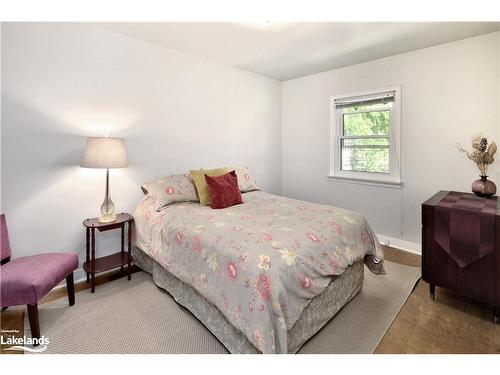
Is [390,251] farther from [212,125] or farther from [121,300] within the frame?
[121,300]

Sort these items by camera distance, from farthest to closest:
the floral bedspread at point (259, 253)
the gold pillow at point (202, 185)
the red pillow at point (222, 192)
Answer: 1. the gold pillow at point (202, 185)
2. the red pillow at point (222, 192)
3. the floral bedspread at point (259, 253)

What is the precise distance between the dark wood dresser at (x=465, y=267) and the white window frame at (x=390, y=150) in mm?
1088

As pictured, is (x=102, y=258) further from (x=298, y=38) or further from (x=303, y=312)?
(x=298, y=38)

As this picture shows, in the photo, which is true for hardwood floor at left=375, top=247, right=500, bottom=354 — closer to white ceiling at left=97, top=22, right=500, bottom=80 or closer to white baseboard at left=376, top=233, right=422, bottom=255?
white baseboard at left=376, top=233, right=422, bottom=255

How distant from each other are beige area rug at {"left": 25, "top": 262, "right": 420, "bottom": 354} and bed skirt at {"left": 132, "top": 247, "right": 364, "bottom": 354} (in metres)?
0.06

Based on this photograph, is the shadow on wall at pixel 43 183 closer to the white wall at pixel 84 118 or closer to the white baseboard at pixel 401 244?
the white wall at pixel 84 118

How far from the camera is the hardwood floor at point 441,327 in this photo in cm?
168

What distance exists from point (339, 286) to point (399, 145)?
2.16 m

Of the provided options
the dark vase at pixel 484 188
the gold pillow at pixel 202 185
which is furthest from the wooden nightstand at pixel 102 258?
the dark vase at pixel 484 188

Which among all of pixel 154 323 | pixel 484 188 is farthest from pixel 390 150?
pixel 154 323

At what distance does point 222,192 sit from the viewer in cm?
272

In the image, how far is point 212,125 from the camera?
3.56 metres

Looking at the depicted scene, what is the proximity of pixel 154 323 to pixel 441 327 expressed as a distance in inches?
80.4

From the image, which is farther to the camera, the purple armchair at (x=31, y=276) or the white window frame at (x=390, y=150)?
the white window frame at (x=390, y=150)
